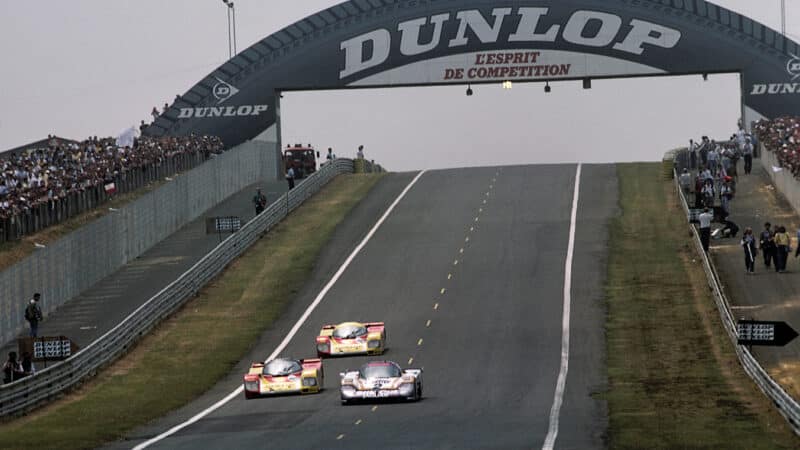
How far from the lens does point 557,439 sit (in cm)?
3288

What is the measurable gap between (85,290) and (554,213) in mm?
23500

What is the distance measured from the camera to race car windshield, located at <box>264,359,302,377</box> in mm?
42625

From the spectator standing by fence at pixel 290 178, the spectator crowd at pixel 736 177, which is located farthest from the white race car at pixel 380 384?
the spectator standing by fence at pixel 290 178

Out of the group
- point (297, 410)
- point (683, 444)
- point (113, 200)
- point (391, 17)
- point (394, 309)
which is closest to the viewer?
point (683, 444)

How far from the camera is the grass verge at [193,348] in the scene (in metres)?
39.3

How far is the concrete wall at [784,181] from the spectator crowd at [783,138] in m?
0.38

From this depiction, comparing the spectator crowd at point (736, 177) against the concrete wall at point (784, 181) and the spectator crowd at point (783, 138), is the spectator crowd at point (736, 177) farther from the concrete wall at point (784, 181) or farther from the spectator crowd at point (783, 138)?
the concrete wall at point (784, 181)

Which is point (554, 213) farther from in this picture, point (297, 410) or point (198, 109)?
point (297, 410)

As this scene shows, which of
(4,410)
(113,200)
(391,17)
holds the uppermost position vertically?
(391,17)

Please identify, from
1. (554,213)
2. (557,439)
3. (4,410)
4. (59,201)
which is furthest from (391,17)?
(557,439)

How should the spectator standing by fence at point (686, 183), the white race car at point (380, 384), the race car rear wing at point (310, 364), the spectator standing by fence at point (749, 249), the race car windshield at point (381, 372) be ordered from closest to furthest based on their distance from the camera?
the white race car at point (380, 384) < the race car windshield at point (381, 372) < the race car rear wing at point (310, 364) < the spectator standing by fence at point (749, 249) < the spectator standing by fence at point (686, 183)

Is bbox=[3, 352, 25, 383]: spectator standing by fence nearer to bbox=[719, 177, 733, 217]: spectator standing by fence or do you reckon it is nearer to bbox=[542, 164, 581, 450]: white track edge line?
bbox=[542, 164, 581, 450]: white track edge line

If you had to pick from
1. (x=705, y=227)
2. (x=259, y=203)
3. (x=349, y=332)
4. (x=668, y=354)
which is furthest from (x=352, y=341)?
(x=259, y=203)

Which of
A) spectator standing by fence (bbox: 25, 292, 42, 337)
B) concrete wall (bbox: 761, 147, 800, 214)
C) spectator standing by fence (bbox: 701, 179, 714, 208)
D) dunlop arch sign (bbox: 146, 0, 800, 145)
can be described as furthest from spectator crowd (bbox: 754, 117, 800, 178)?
spectator standing by fence (bbox: 25, 292, 42, 337)
